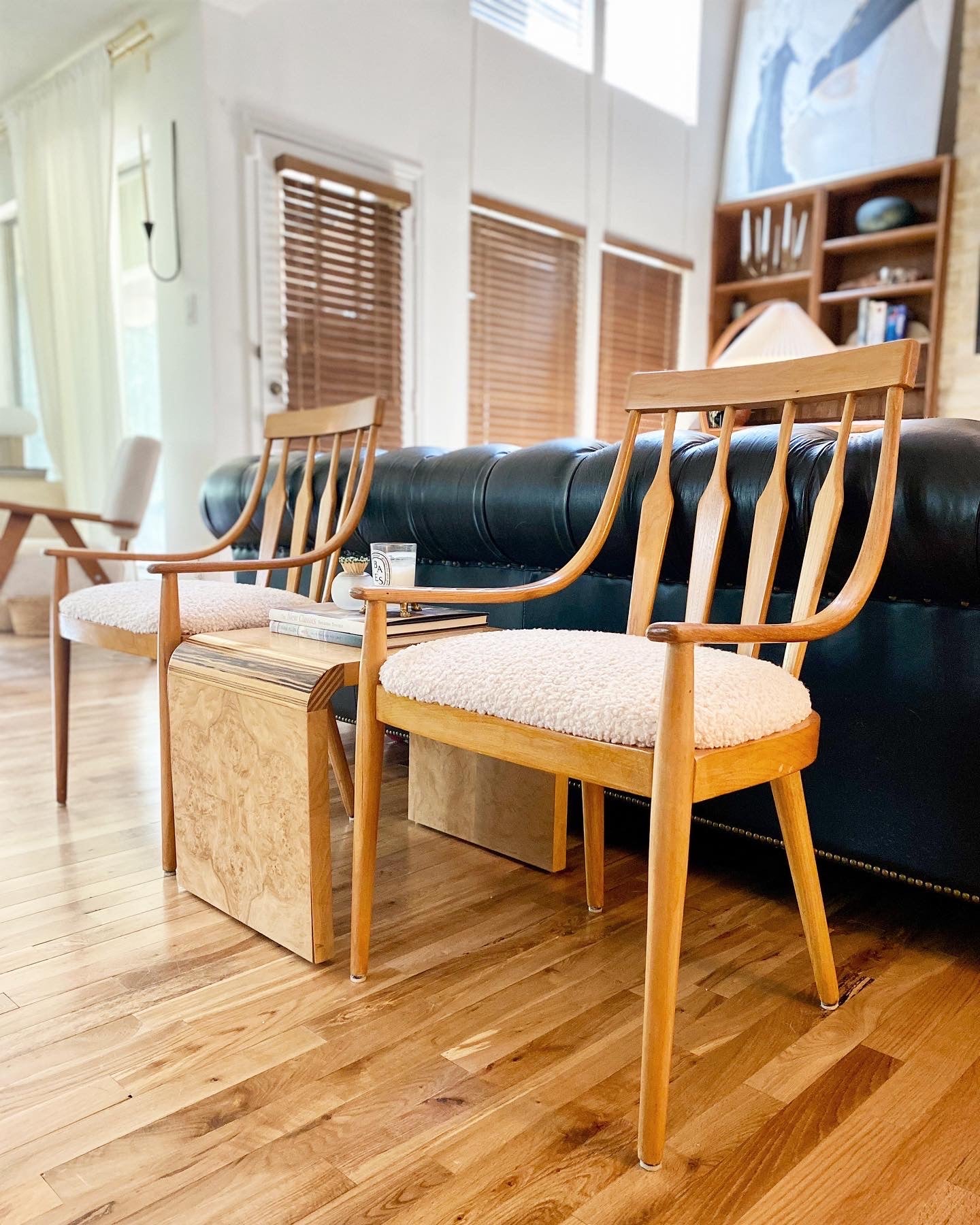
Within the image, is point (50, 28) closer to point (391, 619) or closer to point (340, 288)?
point (340, 288)

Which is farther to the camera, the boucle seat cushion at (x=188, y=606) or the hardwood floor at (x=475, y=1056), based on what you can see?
the boucle seat cushion at (x=188, y=606)

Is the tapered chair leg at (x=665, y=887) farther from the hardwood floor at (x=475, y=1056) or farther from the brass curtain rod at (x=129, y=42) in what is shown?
the brass curtain rod at (x=129, y=42)

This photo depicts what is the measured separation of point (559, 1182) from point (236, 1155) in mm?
309

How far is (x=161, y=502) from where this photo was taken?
4391mm

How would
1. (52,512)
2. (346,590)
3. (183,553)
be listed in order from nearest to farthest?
(346,590) → (183,553) → (52,512)

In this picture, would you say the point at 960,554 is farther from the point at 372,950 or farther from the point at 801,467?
the point at 372,950

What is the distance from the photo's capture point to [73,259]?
4457mm

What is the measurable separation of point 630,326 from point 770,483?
15.0 feet

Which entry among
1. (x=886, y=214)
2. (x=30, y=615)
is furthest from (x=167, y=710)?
(x=886, y=214)

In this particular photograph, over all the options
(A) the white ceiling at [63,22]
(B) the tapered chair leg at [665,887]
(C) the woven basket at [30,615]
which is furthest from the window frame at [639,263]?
(B) the tapered chair leg at [665,887]

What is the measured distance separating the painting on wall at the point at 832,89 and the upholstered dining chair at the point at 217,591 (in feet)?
14.2

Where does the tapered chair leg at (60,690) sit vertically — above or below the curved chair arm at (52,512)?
below

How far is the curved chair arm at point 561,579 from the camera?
1261mm

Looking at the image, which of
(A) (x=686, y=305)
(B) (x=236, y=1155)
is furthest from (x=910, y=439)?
(A) (x=686, y=305)
